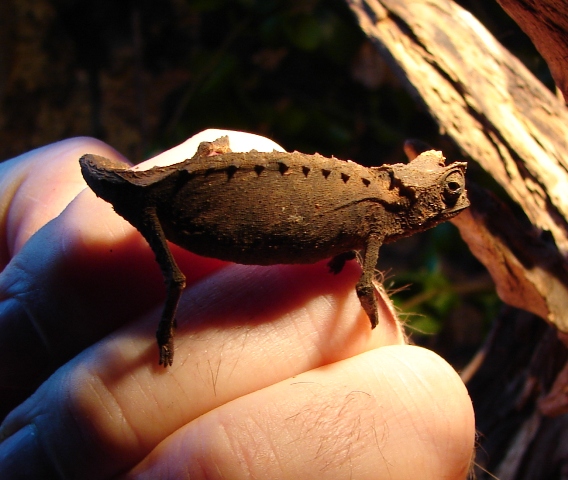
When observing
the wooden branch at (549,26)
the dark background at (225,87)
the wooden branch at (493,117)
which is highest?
the wooden branch at (549,26)

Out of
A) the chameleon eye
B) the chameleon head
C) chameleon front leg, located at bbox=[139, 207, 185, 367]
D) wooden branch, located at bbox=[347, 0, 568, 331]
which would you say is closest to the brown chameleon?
chameleon front leg, located at bbox=[139, 207, 185, 367]

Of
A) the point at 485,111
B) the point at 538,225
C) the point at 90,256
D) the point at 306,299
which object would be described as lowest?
the point at 90,256

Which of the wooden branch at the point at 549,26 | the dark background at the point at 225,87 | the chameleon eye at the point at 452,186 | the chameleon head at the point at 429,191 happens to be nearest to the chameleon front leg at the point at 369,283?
the chameleon head at the point at 429,191

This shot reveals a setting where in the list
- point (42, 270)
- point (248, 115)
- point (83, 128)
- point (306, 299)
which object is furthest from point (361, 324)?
point (83, 128)

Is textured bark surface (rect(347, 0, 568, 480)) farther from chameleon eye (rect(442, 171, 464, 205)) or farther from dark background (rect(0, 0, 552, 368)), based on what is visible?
dark background (rect(0, 0, 552, 368))

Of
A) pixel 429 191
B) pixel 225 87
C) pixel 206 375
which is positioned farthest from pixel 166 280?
pixel 225 87

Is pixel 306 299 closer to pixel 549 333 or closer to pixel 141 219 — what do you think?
pixel 141 219

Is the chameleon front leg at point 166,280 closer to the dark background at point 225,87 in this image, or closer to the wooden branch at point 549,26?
the wooden branch at point 549,26
